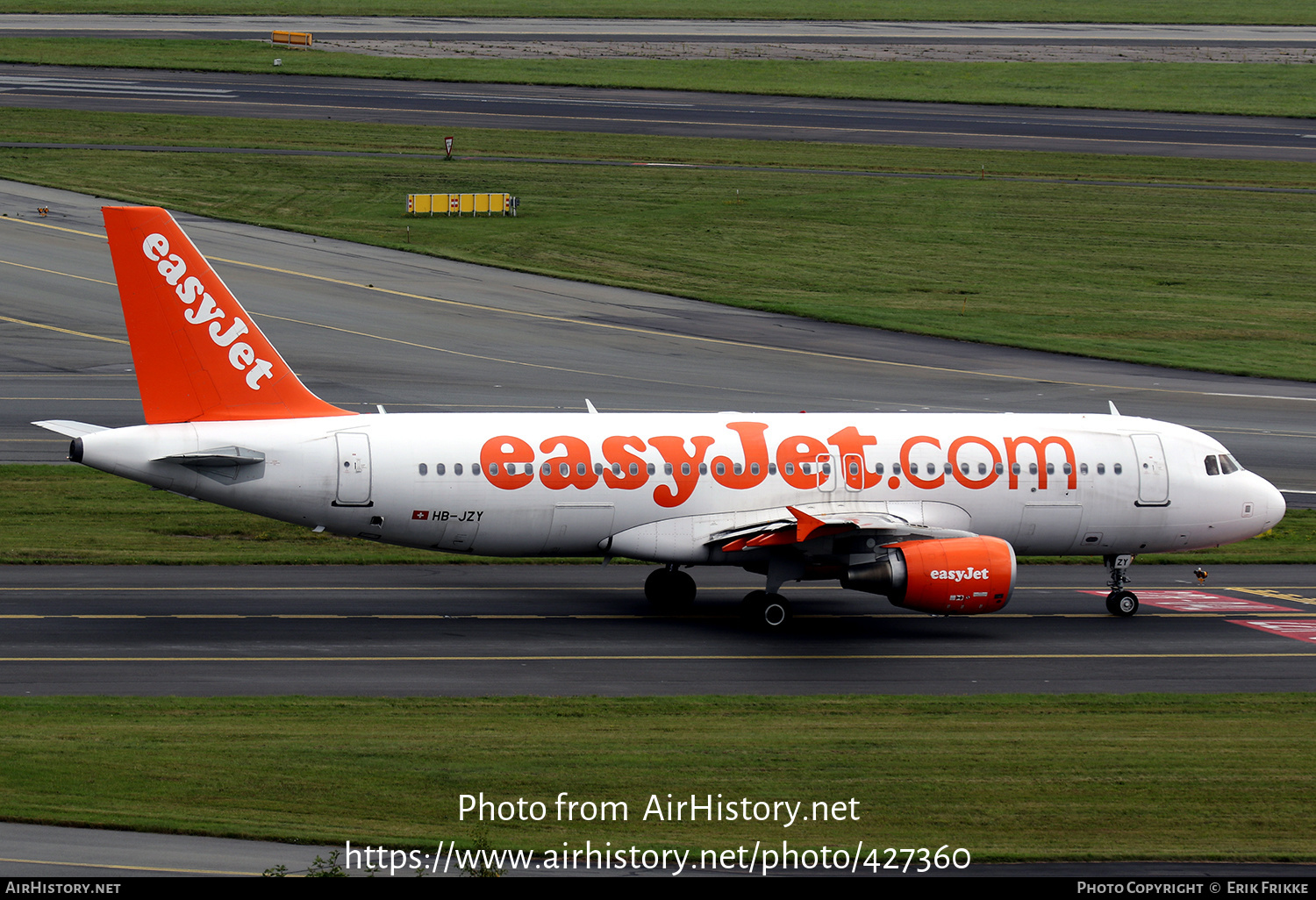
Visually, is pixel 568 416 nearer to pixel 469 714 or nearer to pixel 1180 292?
pixel 469 714

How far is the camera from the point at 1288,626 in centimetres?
3747

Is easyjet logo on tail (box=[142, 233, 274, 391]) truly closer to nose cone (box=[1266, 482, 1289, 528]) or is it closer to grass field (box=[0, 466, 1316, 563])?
grass field (box=[0, 466, 1316, 563])

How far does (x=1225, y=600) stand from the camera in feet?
132

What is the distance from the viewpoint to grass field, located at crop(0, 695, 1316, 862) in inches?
854

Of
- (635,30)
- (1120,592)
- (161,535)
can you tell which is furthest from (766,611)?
(635,30)

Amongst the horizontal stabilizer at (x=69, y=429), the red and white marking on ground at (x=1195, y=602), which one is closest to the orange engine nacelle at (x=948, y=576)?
the red and white marking on ground at (x=1195, y=602)

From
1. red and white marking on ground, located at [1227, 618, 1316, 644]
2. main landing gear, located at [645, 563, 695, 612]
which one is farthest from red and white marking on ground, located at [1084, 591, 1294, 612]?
main landing gear, located at [645, 563, 695, 612]

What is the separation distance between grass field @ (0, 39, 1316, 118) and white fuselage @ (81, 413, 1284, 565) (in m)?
79.7

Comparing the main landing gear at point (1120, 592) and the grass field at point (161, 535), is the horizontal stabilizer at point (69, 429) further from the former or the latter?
the main landing gear at point (1120, 592)

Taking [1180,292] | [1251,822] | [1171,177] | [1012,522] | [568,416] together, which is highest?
[1171,177]

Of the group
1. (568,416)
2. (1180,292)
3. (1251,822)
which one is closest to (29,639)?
(568,416)
